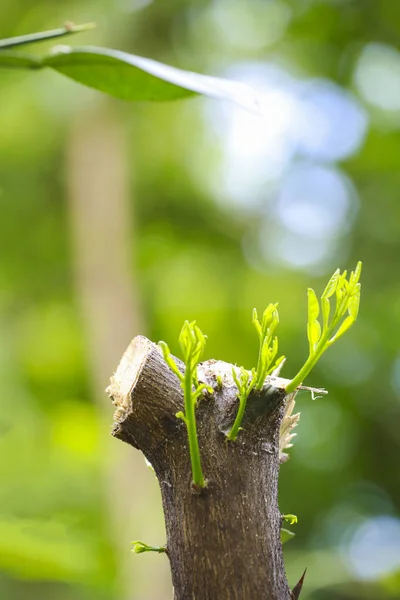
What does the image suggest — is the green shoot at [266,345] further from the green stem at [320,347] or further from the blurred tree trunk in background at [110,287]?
the blurred tree trunk in background at [110,287]

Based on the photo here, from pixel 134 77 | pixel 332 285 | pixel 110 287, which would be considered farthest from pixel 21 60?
pixel 110 287

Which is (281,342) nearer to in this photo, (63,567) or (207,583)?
(63,567)

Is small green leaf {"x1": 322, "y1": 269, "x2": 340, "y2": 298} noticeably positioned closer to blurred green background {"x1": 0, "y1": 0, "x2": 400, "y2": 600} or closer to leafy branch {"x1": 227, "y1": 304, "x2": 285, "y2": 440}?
leafy branch {"x1": 227, "y1": 304, "x2": 285, "y2": 440}

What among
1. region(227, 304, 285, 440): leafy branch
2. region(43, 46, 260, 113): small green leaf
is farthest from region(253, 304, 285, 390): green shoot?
region(43, 46, 260, 113): small green leaf

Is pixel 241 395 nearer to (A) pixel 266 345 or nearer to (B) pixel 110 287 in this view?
(A) pixel 266 345

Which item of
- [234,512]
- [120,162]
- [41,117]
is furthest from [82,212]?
[234,512]

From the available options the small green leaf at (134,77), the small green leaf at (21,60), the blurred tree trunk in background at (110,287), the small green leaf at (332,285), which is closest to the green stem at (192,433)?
the small green leaf at (332,285)

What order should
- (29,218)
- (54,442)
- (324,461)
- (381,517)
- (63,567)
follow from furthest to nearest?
1. (29,218)
2. (324,461)
3. (381,517)
4. (54,442)
5. (63,567)

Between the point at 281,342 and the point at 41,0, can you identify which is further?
the point at 41,0
